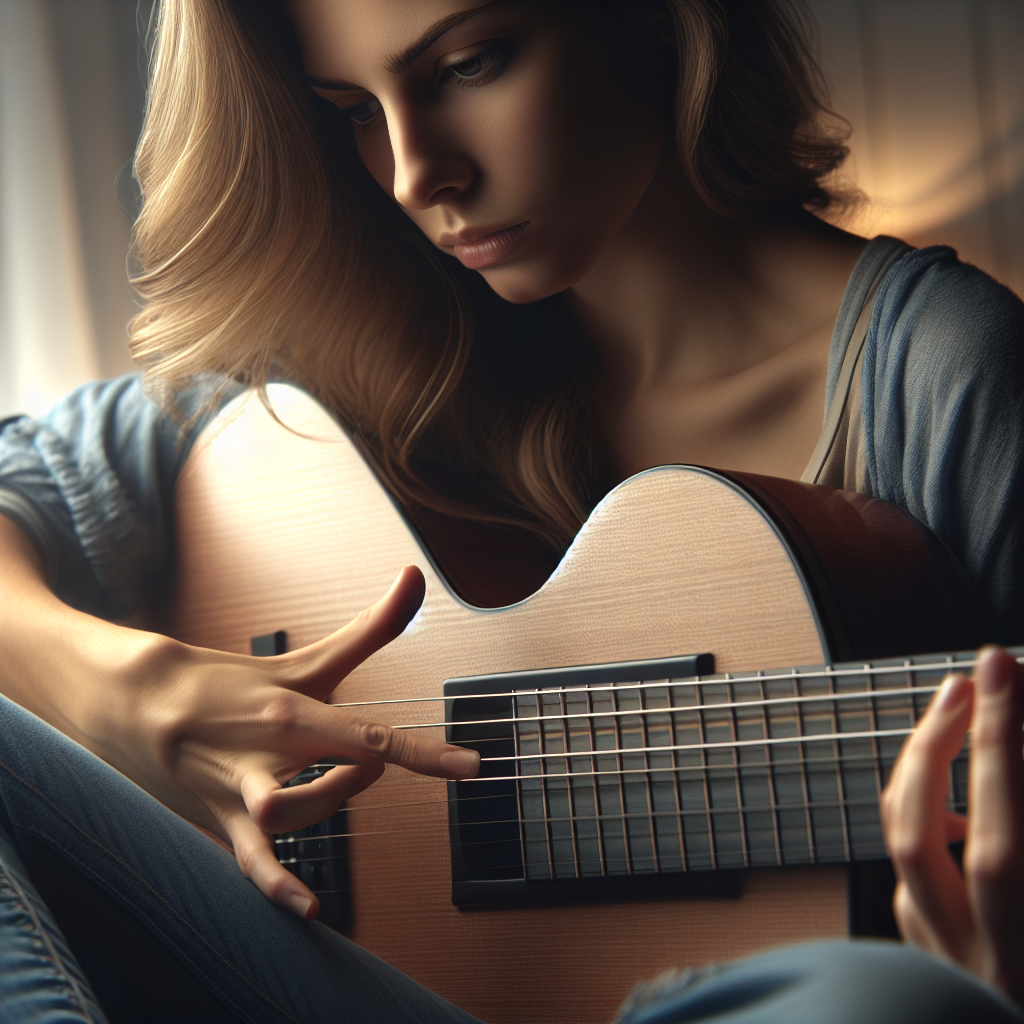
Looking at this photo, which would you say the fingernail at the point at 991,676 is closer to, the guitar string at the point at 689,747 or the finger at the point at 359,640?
the guitar string at the point at 689,747

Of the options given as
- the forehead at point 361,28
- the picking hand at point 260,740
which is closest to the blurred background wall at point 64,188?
the forehead at point 361,28

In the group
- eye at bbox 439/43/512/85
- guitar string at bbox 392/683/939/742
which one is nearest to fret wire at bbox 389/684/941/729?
guitar string at bbox 392/683/939/742

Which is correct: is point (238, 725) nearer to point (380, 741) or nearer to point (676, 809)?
point (380, 741)

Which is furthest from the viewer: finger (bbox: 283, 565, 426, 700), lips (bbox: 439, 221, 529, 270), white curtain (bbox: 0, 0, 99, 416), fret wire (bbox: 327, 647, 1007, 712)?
white curtain (bbox: 0, 0, 99, 416)

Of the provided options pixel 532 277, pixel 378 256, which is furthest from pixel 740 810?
pixel 378 256

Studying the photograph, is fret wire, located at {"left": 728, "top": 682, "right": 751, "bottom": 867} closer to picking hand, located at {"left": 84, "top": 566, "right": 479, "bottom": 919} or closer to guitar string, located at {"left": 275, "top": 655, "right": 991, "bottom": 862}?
guitar string, located at {"left": 275, "top": 655, "right": 991, "bottom": 862}

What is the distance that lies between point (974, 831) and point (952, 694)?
67 millimetres

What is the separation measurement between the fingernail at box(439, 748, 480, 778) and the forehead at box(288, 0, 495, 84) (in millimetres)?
607

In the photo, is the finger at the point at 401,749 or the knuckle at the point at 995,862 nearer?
the knuckle at the point at 995,862

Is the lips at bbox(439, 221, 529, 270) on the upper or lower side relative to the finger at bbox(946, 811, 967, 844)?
upper

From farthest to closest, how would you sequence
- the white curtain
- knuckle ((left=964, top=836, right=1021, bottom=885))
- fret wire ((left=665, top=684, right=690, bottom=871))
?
the white curtain < fret wire ((left=665, top=684, right=690, bottom=871)) < knuckle ((left=964, top=836, right=1021, bottom=885))

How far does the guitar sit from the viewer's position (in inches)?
23.2

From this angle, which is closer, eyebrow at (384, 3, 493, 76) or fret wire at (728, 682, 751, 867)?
fret wire at (728, 682, 751, 867)

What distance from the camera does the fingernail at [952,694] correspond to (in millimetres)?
462
